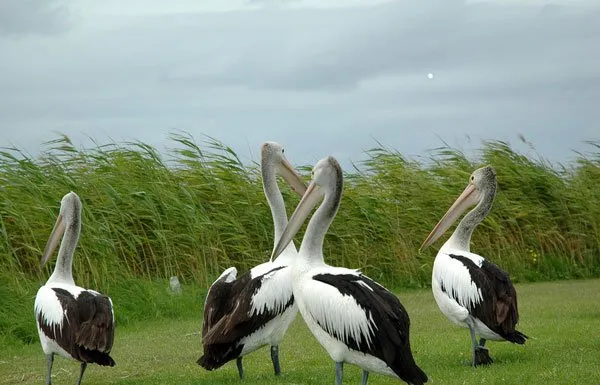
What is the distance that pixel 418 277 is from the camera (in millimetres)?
16781

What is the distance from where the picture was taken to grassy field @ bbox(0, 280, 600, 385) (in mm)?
8195

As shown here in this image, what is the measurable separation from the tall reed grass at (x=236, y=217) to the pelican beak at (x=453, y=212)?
5.42 metres

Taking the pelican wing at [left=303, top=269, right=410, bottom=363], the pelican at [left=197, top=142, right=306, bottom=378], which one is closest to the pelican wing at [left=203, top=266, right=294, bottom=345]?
the pelican at [left=197, top=142, right=306, bottom=378]

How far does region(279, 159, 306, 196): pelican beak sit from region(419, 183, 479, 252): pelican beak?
155 cm

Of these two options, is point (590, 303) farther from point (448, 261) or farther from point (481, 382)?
point (481, 382)

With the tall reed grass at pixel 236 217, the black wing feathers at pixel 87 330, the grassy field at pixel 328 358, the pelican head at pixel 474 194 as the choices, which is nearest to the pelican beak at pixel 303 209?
the grassy field at pixel 328 358

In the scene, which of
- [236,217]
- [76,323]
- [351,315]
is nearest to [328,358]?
[76,323]

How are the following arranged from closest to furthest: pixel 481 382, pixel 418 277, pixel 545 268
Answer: pixel 481 382 → pixel 418 277 → pixel 545 268

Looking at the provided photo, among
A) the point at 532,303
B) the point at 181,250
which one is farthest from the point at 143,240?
the point at 532,303

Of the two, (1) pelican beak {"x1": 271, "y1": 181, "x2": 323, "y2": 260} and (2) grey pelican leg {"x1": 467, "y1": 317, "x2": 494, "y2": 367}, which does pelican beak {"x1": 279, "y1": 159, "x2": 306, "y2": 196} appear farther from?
(2) grey pelican leg {"x1": 467, "y1": 317, "x2": 494, "y2": 367}

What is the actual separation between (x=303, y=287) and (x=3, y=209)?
350 inches

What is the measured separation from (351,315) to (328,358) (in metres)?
3.17

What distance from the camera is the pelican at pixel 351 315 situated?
648cm

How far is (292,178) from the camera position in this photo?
9734mm
